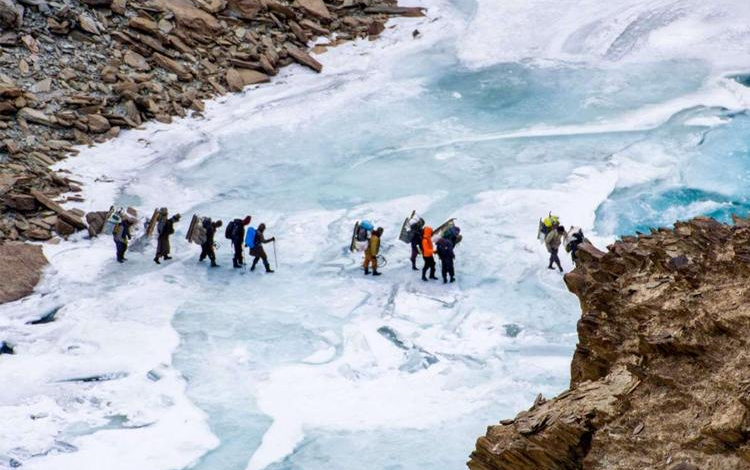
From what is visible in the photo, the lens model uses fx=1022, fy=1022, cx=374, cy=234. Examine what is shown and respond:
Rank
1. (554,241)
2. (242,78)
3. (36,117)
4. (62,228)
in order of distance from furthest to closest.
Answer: (242,78)
(36,117)
(62,228)
(554,241)

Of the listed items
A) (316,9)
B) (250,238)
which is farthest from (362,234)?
(316,9)

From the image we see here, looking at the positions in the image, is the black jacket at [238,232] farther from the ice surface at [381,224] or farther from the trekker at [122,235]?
the trekker at [122,235]

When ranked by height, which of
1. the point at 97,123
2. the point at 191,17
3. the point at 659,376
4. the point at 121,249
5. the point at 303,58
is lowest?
the point at 659,376

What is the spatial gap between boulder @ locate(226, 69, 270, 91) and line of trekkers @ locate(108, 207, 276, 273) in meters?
7.45

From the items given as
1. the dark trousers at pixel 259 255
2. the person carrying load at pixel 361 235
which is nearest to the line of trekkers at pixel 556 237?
the person carrying load at pixel 361 235

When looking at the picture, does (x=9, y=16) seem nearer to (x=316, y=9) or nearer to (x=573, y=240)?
(x=316, y=9)

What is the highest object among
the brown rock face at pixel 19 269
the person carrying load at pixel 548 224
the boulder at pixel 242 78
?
the boulder at pixel 242 78

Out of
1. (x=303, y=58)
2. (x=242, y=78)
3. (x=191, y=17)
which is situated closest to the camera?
(x=242, y=78)

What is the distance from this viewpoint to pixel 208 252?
19391 mm

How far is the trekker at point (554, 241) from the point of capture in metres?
18.2

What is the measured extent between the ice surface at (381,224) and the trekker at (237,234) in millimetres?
544

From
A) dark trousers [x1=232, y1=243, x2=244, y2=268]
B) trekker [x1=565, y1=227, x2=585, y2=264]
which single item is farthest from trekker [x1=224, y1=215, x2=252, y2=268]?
trekker [x1=565, y1=227, x2=585, y2=264]

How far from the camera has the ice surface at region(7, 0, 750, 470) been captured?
14.5 meters

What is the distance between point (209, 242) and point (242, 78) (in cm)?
855
